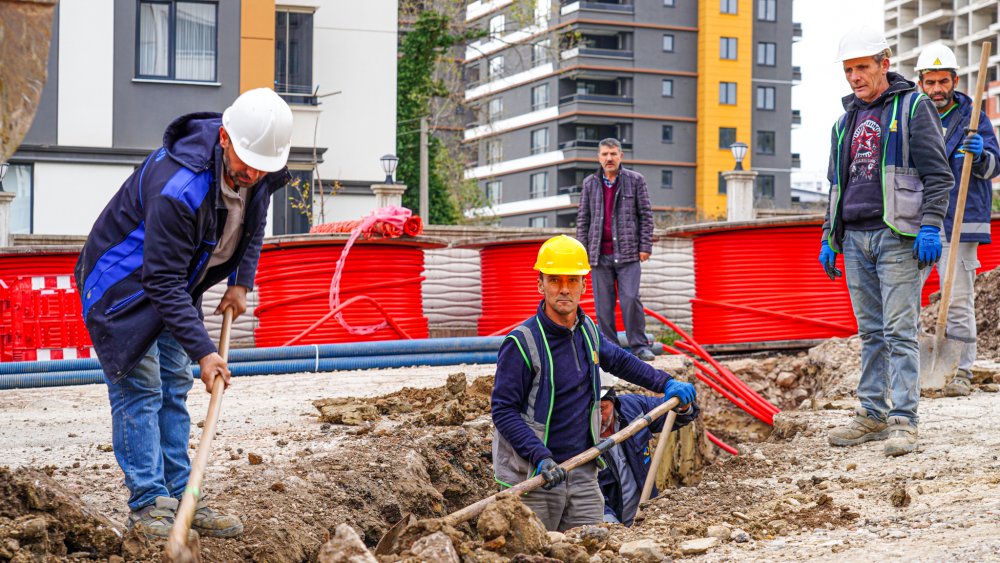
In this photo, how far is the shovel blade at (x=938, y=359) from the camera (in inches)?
297

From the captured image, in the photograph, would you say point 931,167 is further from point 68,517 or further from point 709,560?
point 68,517

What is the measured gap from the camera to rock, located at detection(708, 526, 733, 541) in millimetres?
4719

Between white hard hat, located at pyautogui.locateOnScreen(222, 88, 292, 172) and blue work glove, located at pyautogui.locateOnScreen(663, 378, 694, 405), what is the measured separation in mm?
2512

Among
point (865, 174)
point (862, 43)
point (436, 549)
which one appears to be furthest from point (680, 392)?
point (436, 549)

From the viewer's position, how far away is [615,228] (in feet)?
32.2

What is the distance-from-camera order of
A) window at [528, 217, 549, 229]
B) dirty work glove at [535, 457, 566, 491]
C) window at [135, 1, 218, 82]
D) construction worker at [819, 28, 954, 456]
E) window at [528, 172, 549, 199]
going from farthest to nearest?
window at [528, 172, 549, 199]
window at [528, 217, 549, 229]
window at [135, 1, 218, 82]
construction worker at [819, 28, 954, 456]
dirty work glove at [535, 457, 566, 491]

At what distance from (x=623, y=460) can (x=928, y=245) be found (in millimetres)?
2295

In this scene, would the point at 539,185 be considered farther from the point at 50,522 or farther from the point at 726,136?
the point at 50,522

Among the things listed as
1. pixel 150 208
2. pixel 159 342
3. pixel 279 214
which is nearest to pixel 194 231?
pixel 150 208

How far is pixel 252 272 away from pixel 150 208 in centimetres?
92

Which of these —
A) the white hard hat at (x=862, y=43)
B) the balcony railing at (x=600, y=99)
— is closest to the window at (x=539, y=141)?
the balcony railing at (x=600, y=99)

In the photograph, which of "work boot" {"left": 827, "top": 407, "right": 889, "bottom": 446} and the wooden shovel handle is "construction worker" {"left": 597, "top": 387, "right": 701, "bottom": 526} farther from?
the wooden shovel handle

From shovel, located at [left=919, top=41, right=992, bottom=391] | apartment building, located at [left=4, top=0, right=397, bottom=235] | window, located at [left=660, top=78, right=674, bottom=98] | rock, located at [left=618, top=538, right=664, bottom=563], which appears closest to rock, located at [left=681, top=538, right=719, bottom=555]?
rock, located at [left=618, top=538, right=664, bottom=563]

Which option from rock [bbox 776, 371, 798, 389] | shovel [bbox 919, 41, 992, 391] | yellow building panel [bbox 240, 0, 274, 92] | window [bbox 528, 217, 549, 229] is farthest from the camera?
window [bbox 528, 217, 549, 229]
